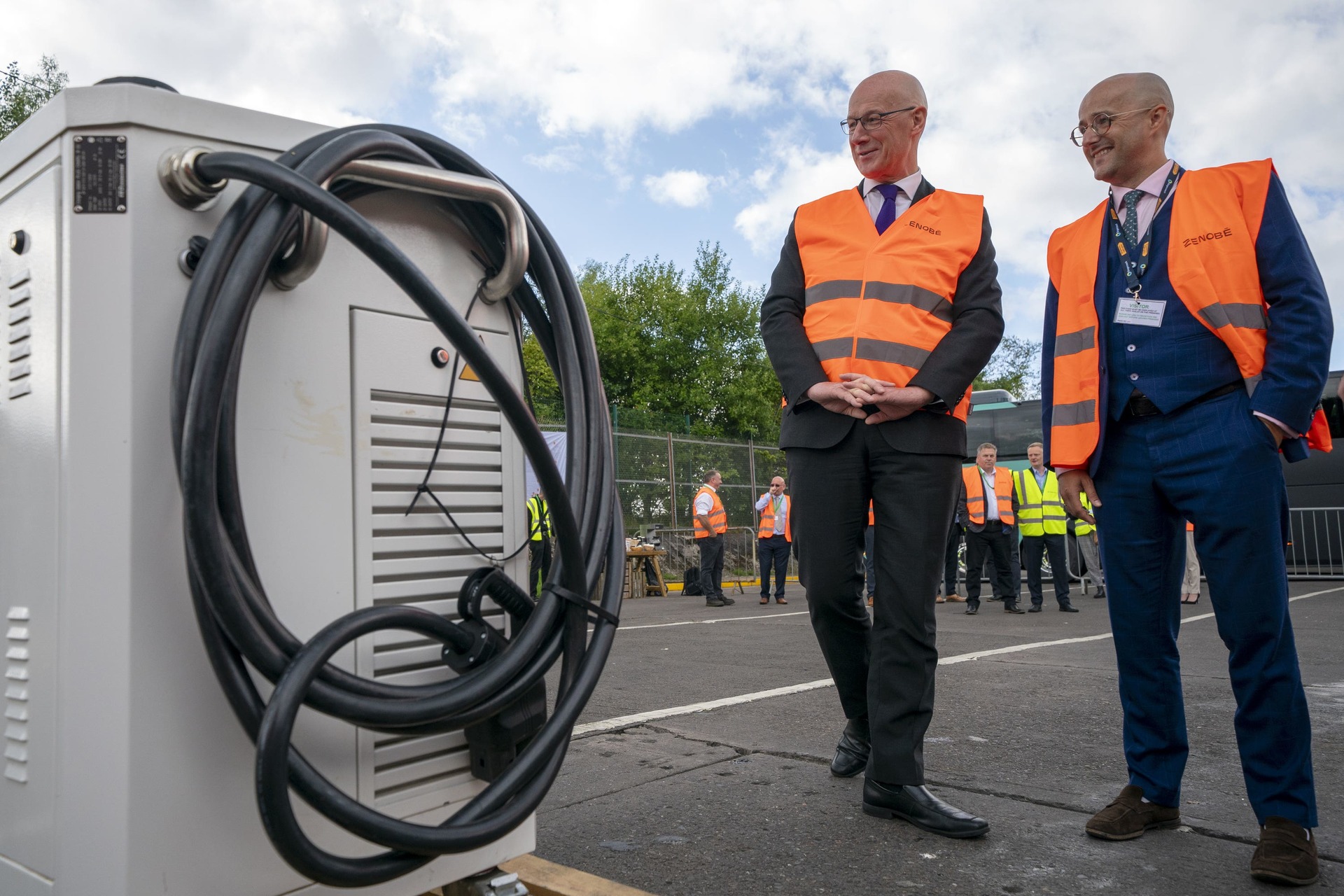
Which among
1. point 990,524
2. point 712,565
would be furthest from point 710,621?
point 712,565

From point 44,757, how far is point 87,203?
0.82 m

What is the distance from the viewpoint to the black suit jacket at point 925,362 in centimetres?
255

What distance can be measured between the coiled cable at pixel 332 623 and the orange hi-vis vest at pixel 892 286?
1.20 m

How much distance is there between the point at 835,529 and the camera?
2652 millimetres

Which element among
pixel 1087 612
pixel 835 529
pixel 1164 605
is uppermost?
pixel 835 529

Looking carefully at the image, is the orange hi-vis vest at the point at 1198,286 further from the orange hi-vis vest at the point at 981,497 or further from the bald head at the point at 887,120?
the orange hi-vis vest at the point at 981,497

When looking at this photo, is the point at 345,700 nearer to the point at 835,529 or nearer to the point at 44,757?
the point at 44,757

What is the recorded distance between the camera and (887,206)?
9.10ft

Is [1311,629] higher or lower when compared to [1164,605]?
lower

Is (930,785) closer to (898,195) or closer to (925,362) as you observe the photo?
(925,362)

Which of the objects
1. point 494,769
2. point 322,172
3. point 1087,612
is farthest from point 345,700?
point 1087,612

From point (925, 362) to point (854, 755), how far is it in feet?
3.78

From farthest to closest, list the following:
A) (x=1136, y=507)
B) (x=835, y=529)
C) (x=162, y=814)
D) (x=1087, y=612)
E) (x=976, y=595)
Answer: (x=976, y=595), (x=1087, y=612), (x=835, y=529), (x=1136, y=507), (x=162, y=814)

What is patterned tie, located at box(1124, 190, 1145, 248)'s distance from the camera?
2.54 metres
